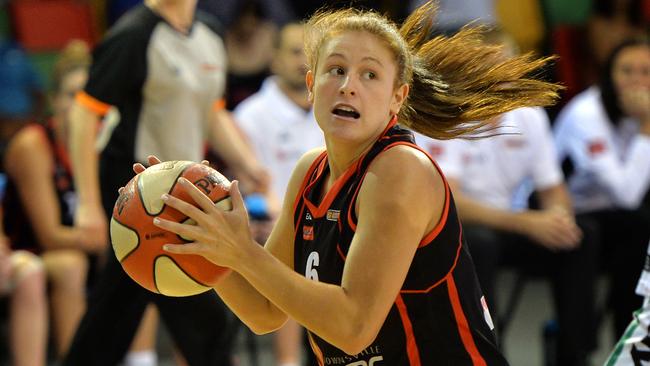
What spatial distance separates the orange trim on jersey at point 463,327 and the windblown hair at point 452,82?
44cm

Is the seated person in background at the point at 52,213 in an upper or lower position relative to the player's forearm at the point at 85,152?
lower

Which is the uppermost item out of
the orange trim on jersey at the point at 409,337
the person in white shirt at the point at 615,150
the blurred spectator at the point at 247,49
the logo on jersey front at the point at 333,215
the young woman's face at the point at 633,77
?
the logo on jersey front at the point at 333,215

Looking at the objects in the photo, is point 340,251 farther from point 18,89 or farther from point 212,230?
point 18,89

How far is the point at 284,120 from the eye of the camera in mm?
6133

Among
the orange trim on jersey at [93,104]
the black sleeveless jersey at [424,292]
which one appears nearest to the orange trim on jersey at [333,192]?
the black sleeveless jersey at [424,292]

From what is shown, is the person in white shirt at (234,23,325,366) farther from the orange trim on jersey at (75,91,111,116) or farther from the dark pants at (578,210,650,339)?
the orange trim on jersey at (75,91,111,116)

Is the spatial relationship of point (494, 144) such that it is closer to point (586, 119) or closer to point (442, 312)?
point (586, 119)

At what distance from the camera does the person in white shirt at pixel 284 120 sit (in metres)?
6.11

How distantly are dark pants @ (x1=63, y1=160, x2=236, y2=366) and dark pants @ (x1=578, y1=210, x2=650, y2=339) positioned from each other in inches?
91.4

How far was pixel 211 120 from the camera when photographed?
4898 mm

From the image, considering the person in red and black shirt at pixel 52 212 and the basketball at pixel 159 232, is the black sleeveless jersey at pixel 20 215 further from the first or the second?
the basketball at pixel 159 232

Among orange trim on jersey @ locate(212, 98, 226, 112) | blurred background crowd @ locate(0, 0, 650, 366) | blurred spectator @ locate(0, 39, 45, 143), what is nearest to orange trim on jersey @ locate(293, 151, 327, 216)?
orange trim on jersey @ locate(212, 98, 226, 112)

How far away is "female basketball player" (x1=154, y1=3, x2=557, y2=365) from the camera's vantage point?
2.52 meters

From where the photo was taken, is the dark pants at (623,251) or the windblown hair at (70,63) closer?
the dark pants at (623,251)
